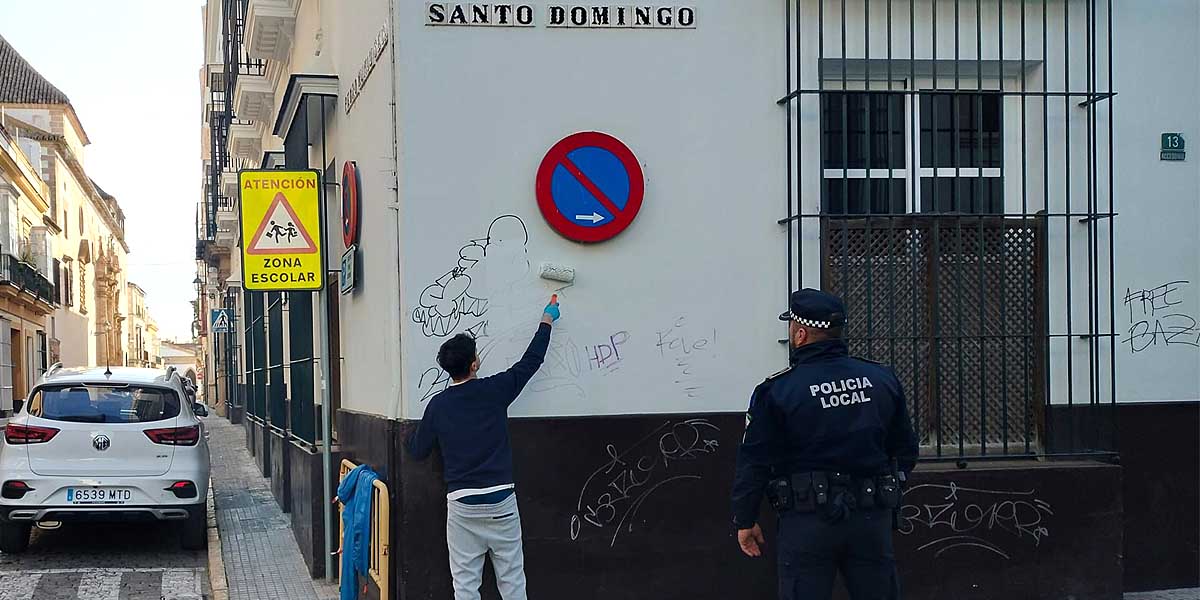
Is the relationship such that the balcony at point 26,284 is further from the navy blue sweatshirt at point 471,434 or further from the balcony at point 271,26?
the navy blue sweatshirt at point 471,434

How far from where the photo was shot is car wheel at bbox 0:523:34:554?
415 inches

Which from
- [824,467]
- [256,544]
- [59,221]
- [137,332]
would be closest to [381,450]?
[824,467]

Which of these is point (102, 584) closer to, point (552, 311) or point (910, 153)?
point (552, 311)

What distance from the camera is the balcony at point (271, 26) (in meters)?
12.2

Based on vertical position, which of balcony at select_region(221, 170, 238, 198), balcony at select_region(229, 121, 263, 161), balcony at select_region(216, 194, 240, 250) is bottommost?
balcony at select_region(216, 194, 240, 250)

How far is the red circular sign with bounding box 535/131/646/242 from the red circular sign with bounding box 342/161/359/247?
1898 millimetres

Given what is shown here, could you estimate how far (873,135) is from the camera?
24.3 ft

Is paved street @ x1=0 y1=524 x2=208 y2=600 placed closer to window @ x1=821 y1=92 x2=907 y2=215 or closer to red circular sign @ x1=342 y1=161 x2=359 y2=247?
red circular sign @ x1=342 y1=161 x2=359 y2=247

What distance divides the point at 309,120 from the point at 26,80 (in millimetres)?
49070

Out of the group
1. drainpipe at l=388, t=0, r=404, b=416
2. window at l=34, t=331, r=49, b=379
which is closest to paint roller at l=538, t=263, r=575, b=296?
drainpipe at l=388, t=0, r=404, b=416

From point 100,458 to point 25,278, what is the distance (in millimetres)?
33029

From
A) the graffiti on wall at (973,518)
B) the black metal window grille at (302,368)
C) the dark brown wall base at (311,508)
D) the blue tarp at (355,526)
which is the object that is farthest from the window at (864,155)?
the black metal window grille at (302,368)

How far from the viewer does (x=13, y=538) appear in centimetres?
1060

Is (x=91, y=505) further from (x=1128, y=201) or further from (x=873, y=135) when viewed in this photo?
(x=1128, y=201)
